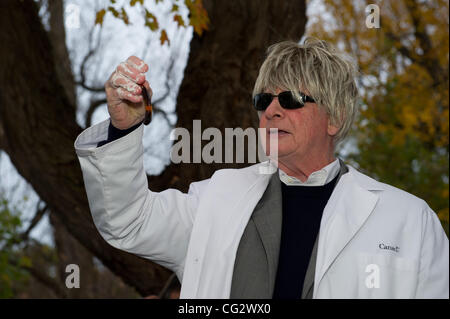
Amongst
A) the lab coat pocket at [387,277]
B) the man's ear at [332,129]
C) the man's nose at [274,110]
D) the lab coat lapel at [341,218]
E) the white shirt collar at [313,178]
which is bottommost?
the lab coat pocket at [387,277]

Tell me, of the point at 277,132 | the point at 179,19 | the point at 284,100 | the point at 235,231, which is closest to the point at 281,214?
the point at 235,231

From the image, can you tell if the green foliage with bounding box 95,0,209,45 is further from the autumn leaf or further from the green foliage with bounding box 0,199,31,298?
the green foliage with bounding box 0,199,31,298

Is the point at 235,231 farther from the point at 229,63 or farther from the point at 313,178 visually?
the point at 229,63

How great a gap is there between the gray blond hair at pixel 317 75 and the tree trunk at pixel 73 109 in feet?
7.19

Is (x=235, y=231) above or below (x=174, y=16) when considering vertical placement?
below

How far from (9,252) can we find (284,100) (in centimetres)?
885

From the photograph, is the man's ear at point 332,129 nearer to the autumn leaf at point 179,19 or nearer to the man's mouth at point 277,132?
the man's mouth at point 277,132

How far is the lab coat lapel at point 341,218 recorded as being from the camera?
2.43 m

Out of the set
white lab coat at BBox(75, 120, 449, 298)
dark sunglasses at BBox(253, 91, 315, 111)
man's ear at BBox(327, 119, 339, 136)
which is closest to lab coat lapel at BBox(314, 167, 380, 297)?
white lab coat at BBox(75, 120, 449, 298)

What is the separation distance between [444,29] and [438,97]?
1168 millimetres

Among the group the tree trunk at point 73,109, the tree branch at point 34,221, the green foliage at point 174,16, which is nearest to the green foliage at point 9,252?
the tree branch at point 34,221

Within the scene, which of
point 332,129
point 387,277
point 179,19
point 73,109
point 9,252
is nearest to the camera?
point 387,277

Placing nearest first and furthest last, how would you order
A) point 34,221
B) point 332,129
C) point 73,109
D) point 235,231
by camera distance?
point 235,231 < point 332,129 < point 73,109 < point 34,221

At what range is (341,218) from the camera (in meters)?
2.53
